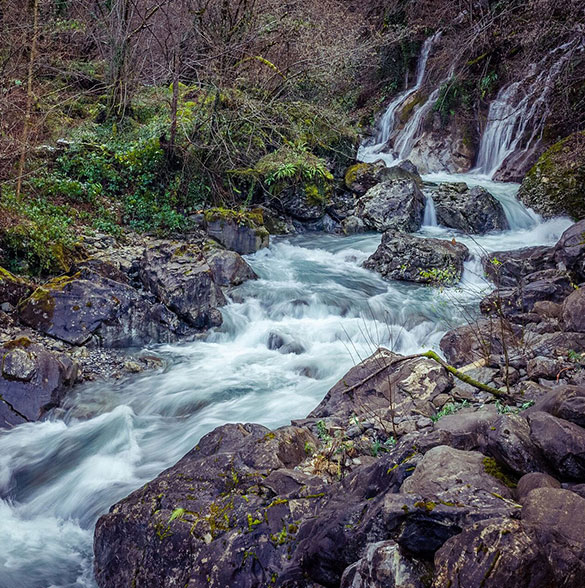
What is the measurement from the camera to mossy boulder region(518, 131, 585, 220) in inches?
419

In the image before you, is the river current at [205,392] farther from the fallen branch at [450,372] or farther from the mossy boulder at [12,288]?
the mossy boulder at [12,288]

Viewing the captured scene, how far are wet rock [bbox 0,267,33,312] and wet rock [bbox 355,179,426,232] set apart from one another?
8087 millimetres

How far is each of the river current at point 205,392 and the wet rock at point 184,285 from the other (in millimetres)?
353

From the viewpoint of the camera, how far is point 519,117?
1477 centimetres

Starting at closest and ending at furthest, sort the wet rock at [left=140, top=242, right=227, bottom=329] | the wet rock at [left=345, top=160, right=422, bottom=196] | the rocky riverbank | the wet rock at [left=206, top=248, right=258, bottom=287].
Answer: the rocky riverbank, the wet rock at [left=140, top=242, right=227, bottom=329], the wet rock at [left=206, top=248, right=258, bottom=287], the wet rock at [left=345, top=160, right=422, bottom=196]

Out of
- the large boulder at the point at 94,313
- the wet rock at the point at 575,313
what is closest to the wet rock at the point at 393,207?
the wet rock at the point at 575,313

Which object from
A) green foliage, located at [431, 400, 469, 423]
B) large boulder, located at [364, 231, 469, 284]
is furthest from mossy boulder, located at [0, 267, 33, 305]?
large boulder, located at [364, 231, 469, 284]

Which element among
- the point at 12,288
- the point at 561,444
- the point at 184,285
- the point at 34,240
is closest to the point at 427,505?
the point at 561,444

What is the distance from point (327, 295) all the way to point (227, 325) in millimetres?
2137

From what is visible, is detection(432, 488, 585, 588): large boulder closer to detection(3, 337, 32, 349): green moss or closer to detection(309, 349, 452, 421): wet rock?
detection(309, 349, 452, 421): wet rock

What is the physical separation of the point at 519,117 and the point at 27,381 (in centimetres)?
1524

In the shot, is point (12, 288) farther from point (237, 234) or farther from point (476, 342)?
point (476, 342)

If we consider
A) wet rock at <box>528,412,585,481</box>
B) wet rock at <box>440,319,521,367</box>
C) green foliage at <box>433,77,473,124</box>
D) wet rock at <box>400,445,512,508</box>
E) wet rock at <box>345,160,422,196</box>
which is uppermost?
green foliage at <box>433,77,473,124</box>

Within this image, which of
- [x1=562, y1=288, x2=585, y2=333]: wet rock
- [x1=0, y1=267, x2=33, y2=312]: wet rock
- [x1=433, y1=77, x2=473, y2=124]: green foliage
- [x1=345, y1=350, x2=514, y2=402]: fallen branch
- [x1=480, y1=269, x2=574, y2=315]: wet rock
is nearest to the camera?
[x1=345, y1=350, x2=514, y2=402]: fallen branch
